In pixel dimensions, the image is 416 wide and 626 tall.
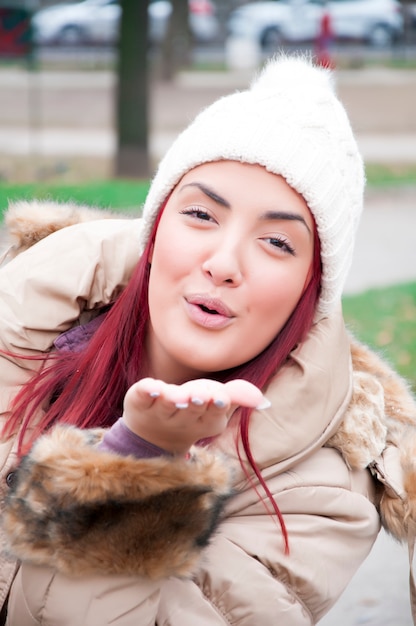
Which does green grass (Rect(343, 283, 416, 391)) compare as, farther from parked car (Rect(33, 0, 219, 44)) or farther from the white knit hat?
parked car (Rect(33, 0, 219, 44))

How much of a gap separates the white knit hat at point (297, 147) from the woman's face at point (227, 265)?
39mm

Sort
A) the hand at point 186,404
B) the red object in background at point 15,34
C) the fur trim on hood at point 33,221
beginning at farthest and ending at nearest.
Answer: the red object in background at point 15,34 < the fur trim on hood at point 33,221 < the hand at point 186,404

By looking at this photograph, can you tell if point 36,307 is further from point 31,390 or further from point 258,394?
point 258,394

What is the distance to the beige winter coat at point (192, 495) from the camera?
2.13 metres

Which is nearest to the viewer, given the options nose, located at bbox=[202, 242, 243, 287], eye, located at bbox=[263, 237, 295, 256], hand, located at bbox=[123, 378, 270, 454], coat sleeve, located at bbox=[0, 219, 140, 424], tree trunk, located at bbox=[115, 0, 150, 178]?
hand, located at bbox=[123, 378, 270, 454]

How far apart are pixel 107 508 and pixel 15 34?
11.6m

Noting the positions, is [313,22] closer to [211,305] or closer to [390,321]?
[390,321]

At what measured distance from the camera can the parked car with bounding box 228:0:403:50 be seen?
30.0m

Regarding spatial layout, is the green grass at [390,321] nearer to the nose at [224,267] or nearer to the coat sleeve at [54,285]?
the coat sleeve at [54,285]

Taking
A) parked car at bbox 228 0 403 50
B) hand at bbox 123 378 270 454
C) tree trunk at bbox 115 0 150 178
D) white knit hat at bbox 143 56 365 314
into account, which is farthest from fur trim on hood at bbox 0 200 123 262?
parked car at bbox 228 0 403 50

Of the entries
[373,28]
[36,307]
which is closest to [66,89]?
[373,28]

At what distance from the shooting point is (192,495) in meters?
2.15

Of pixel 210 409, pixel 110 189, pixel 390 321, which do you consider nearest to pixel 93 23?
pixel 110 189

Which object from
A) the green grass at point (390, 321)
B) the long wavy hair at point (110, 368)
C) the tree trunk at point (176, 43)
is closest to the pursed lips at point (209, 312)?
the long wavy hair at point (110, 368)
